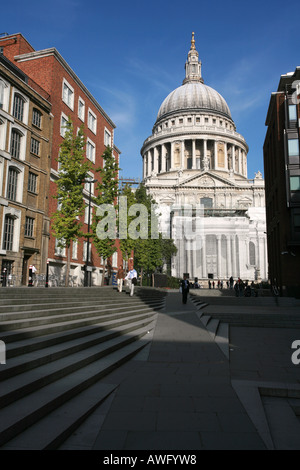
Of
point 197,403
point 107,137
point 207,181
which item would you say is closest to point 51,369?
point 197,403

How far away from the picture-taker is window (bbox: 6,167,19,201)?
2362 cm

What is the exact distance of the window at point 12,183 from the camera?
2362 centimetres

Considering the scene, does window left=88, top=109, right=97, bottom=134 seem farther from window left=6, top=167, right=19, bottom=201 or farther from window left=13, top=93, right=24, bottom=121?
window left=6, top=167, right=19, bottom=201

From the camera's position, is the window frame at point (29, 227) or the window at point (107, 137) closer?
the window frame at point (29, 227)

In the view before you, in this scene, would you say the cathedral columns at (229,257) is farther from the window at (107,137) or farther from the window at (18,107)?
the window at (18,107)

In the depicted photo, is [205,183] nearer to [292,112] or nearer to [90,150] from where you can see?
[90,150]

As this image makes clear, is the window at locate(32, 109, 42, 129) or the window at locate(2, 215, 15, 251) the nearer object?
the window at locate(2, 215, 15, 251)

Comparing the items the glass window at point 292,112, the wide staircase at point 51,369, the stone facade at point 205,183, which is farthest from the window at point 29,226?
the stone facade at point 205,183

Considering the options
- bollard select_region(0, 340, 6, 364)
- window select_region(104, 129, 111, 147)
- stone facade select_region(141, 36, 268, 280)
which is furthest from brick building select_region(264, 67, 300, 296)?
stone facade select_region(141, 36, 268, 280)

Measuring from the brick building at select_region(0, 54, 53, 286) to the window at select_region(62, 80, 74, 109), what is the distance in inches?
114

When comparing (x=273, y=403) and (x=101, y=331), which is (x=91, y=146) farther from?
(x=273, y=403)

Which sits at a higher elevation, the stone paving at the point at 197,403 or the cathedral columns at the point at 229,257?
the cathedral columns at the point at 229,257

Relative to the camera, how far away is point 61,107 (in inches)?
1177

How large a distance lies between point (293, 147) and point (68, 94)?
20.6 m
